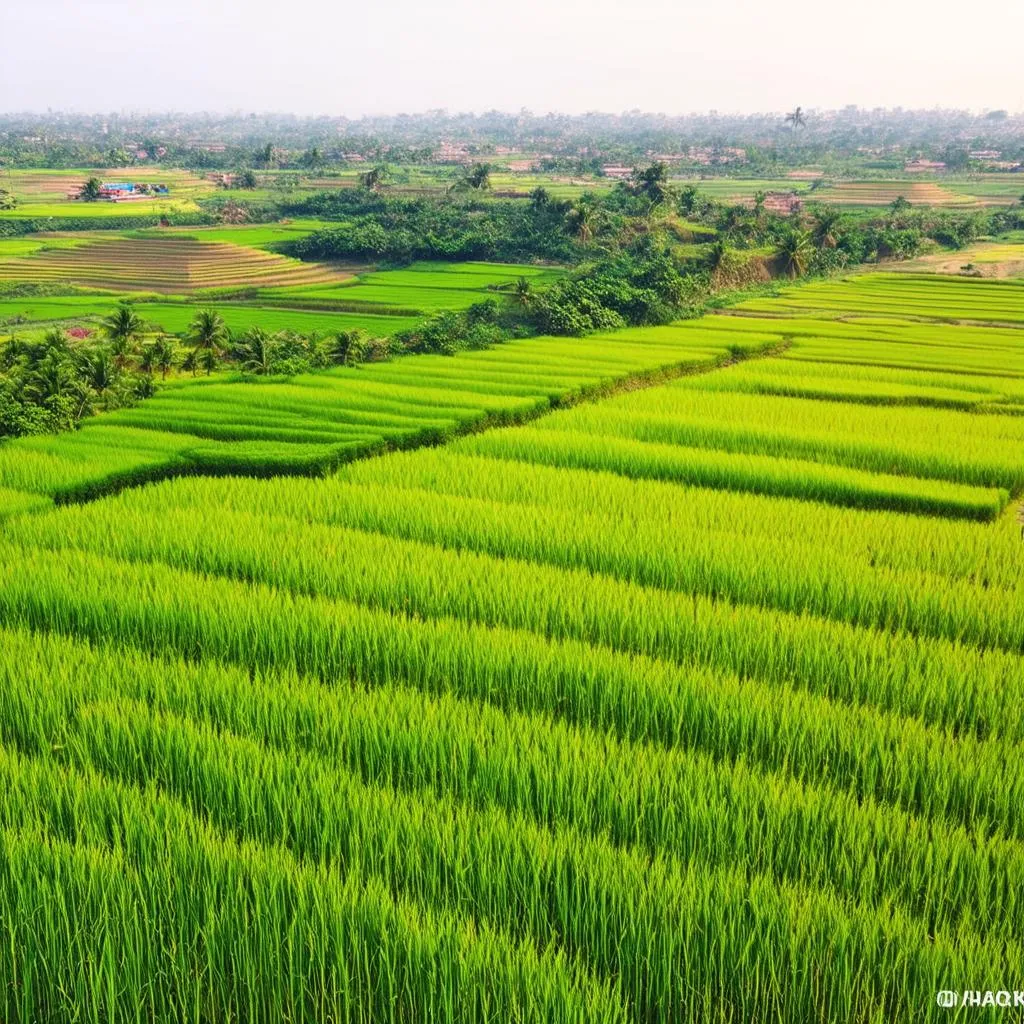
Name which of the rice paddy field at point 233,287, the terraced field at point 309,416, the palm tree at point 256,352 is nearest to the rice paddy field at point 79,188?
the rice paddy field at point 233,287

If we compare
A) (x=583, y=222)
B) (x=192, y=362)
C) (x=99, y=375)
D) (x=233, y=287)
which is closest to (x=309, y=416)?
(x=99, y=375)

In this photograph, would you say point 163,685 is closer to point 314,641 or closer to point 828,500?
point 314,641

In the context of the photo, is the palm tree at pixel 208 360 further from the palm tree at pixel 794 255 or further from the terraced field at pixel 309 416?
the palm tree at pixel 794 255

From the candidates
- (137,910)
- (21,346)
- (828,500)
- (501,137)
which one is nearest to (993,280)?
(828,500)

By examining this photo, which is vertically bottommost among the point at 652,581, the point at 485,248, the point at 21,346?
the point at 652,581

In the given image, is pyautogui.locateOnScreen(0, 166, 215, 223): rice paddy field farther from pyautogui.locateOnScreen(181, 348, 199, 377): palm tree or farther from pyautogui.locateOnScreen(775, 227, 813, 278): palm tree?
pyautogui.locateOnScreen(775, 227, 813, 278): palm tree

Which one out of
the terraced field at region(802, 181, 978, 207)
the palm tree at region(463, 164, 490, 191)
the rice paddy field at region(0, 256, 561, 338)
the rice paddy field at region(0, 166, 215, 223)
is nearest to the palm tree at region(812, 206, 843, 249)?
the rice paddy field at region(0, 256, 561, 338)
